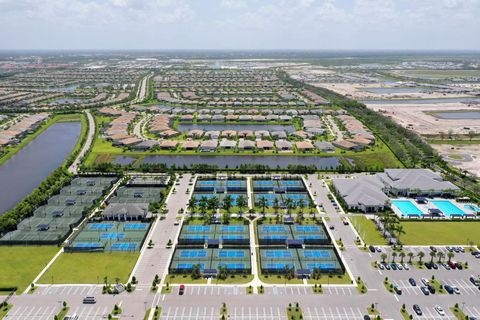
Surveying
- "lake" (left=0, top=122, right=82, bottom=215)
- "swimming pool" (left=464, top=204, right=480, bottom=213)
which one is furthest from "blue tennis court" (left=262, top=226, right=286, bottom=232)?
"lake" (left=0, top=122, right=82, bottom=215)

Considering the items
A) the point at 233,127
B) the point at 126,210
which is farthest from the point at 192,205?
the point at 233,127

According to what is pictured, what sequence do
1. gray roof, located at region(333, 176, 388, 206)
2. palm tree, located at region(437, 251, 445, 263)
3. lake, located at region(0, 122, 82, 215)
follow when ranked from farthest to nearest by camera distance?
lake, located at region(0, 122, 82, 215) < gray roof, located at region(333, 176, 388, 206) < palm tree, located at region(437, 251, 445, 263)

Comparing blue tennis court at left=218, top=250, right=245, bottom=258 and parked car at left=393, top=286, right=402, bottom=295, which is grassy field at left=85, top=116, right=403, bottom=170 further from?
parked car at left=393, top=286, right=402, bottom=295

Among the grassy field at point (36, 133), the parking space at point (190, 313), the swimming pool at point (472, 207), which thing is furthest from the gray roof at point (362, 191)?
the grassy field at point (36, 133)

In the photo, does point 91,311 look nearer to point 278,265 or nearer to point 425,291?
point 278,265

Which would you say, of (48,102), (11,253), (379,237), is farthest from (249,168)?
(48,102)

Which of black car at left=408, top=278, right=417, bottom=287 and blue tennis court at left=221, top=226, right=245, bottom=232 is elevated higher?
blue tennis court at left=221, top=226, right=245, bottom=232

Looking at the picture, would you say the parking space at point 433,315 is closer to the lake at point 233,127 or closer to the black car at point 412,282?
the black car at point 412,282
